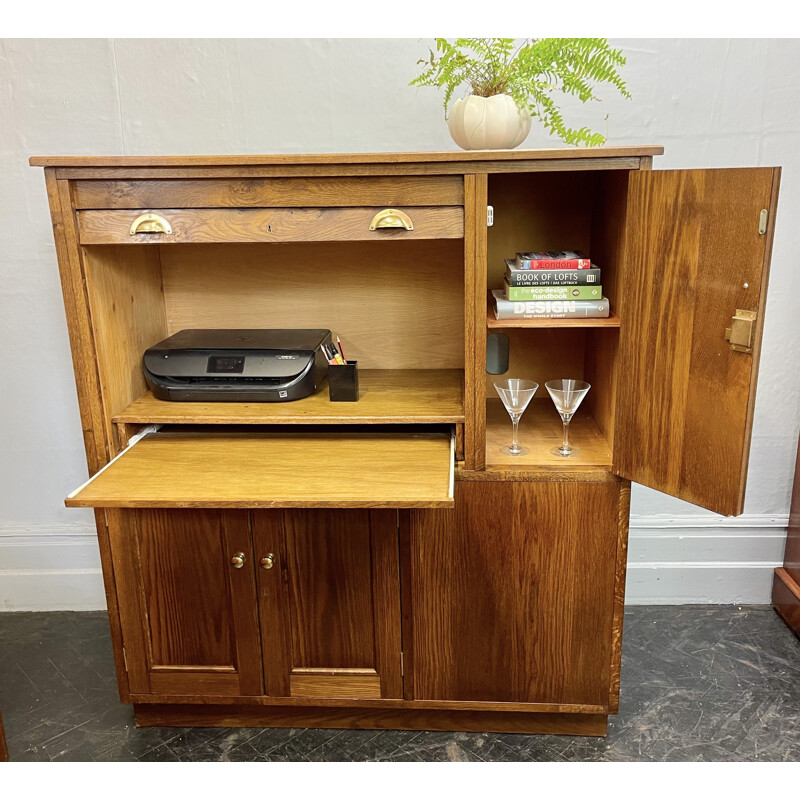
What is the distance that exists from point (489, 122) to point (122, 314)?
3.75 feet

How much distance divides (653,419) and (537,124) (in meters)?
1.10

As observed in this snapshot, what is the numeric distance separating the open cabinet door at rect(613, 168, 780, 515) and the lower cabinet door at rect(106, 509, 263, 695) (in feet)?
3.59

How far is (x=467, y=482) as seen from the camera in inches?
78.0

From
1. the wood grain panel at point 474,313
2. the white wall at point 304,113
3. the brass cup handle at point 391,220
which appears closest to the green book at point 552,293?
the wood grain panel at point 474,313

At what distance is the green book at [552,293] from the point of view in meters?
1.89

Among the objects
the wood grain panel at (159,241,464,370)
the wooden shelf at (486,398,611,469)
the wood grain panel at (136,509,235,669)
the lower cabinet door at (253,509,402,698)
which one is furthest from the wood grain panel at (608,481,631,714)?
the wood grain panel at (136,509,235,669)

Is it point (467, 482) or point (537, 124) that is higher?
point (537, 124)

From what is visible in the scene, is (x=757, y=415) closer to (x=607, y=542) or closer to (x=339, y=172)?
(x=607, y=542)

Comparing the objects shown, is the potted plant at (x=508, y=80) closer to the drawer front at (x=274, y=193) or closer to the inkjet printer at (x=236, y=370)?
the drawer front at (x=274, y=193)

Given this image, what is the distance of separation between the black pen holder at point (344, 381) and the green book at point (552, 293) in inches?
19.2

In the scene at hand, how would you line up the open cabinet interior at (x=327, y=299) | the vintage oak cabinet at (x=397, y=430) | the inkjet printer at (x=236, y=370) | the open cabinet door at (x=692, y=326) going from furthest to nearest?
the open cabinet interior at (x=327, y=299) < the inkjet printer at (x=236, y=370) < the vintage oak cabinet at (x=397, y=430) < the open cabinet door at (x=692, y=326)

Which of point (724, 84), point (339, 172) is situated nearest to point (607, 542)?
point (339, 172)

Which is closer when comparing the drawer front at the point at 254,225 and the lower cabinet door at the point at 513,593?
the drawer front at the point at 254,225
